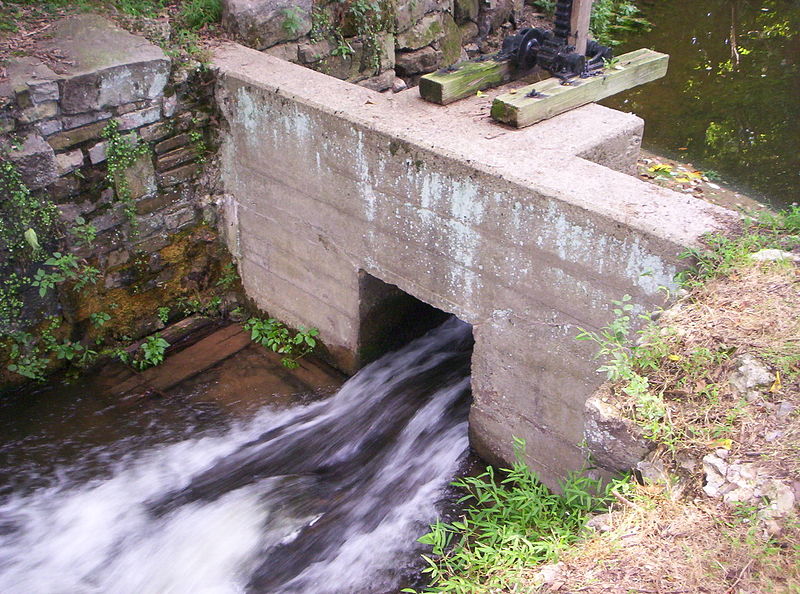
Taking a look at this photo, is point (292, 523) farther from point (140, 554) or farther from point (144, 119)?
point (144, 119)

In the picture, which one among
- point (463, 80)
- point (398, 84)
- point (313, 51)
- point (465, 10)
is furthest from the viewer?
point (465, 10)

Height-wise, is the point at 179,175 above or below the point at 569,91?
below

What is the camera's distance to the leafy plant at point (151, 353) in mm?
5191

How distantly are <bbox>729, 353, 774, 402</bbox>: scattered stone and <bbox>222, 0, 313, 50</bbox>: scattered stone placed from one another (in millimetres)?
3773

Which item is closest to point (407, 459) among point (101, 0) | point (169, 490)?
point (169, 490)

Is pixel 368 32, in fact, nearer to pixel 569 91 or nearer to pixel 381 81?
pixel 381 81

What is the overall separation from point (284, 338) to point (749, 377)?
11.2 ft

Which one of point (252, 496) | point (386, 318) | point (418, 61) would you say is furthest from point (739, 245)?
point (418, 61)

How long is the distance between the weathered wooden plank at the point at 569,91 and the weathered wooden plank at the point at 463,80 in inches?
11.5

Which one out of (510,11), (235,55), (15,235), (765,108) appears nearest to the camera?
(15,235)

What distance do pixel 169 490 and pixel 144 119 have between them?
215 centimetres

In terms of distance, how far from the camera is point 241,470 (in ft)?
14.7

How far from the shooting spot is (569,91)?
4234 millimetres

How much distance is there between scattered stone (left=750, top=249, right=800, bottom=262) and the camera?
121 inches
